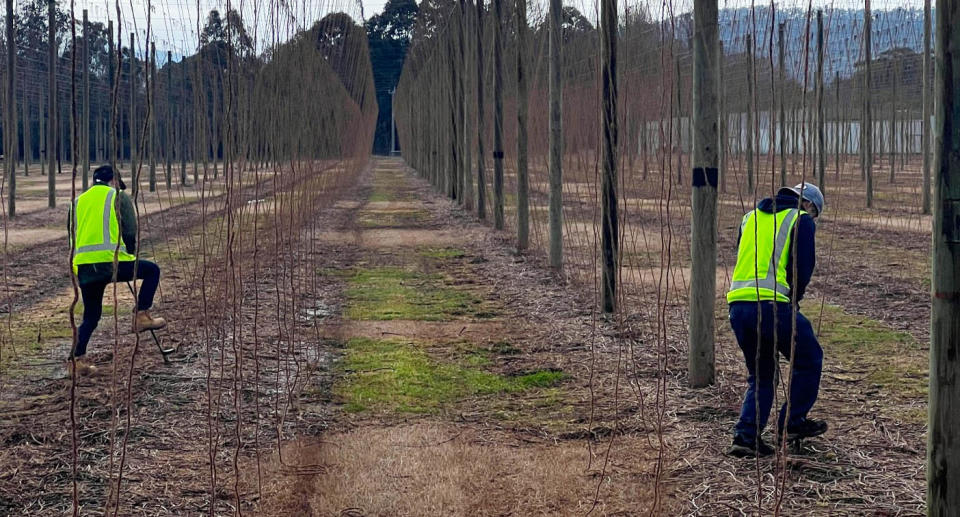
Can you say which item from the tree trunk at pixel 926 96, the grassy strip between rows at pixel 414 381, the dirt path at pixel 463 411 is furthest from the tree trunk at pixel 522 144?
the grassy strip between rows at pixel 414 381

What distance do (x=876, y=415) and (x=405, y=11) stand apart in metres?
64.9

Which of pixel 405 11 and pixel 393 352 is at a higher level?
pixel 405 11

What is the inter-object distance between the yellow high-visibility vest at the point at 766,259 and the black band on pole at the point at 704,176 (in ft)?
3.26

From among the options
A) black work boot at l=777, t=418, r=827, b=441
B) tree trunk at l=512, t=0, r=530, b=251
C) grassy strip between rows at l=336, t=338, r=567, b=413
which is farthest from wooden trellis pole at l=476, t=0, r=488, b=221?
black work boot at l=777, t=418, r=827, b=441

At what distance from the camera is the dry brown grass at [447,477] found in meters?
3.94

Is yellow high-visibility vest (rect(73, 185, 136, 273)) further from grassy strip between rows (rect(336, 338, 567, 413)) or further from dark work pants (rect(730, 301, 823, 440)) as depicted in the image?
dark work pants (rect(730, 301, 823, 440))

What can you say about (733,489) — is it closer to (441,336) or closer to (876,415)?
(876,415)

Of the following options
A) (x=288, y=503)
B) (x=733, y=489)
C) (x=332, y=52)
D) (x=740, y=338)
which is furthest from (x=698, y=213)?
(x=332, y=52)

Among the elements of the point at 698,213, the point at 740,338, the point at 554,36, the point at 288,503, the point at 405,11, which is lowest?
the point at 288,503

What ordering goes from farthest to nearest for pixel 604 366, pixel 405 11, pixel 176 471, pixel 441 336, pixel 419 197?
pixel 405 11
pixel 419 197
pixel 441 336
pixel 604 366
pixel 176 471

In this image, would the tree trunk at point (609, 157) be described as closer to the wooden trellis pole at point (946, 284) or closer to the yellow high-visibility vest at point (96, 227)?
the yellow high-visibility vest at point (96, 227)

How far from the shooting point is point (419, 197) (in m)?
25.8

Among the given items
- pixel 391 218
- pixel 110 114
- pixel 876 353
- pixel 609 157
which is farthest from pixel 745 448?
pixel 391 218

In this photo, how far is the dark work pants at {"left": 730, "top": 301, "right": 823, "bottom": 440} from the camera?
4.23m
